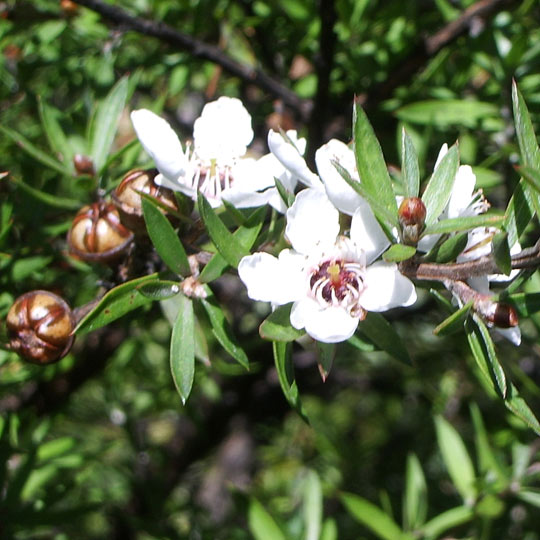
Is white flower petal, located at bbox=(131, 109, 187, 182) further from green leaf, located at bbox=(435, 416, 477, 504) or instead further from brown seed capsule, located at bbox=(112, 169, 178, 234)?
green leaf, located at bbox=(435, 416, 477, 504)

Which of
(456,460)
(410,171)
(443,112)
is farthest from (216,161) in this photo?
(456,460)

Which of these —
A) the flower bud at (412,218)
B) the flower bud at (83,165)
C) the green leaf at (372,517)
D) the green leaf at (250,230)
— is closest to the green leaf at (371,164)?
the flower bud at (412,218)

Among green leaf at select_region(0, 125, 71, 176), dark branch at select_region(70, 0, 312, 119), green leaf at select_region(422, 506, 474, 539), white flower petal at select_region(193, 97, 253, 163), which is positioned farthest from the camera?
green leaf at select_region(422, 506, 474, 539)

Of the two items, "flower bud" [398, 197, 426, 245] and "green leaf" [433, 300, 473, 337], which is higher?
"flower bud" [398, 197, 426, 245]

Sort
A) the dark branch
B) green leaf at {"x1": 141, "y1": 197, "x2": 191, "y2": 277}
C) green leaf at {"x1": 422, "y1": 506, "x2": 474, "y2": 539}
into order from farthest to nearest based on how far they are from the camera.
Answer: green leaf at {"x1": 422, "y1": 506, "x2": 474, "y2": 539}
the dark branch
green leaf at {"x1": 141, "y1": 197, "x2": 191, "y2": 277}

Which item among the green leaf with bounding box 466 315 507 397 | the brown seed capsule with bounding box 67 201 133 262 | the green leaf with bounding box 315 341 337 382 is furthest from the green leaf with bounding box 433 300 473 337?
the brown seed capsule with bounding box 67 201 133 262

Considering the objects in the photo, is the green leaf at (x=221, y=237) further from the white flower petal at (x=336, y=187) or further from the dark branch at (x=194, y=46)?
the dark branch at (x=194, y=46)

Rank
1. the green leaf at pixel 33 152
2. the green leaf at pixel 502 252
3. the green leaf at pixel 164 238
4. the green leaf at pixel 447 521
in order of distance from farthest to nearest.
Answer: the green leaf at pixel 447 521
the green leaf at pixel 33 152
the green leaf at pixel 164 238
the green leaf at pixel 502 252

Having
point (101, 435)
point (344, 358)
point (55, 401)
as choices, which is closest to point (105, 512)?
point (55, 401)
